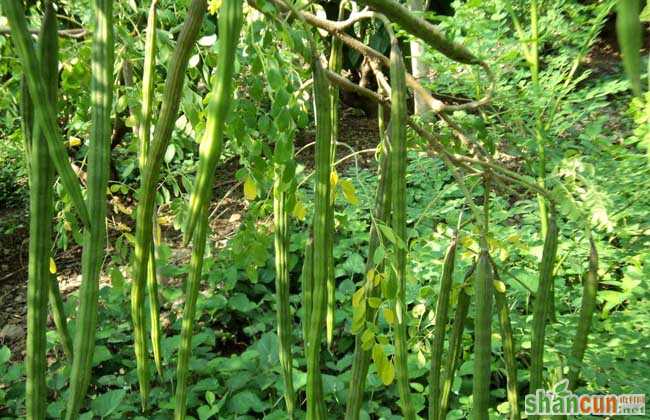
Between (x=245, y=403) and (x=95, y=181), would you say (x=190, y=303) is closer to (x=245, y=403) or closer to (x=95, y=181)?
(x=95, y=181)

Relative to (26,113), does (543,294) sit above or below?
below

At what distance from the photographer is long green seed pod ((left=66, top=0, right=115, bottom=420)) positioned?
0.55m

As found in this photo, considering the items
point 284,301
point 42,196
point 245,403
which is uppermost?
point 42,196

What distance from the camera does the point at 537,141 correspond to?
2047 mm

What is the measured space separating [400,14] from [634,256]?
1.44m

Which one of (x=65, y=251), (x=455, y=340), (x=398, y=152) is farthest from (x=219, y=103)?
(x=65, y=251)

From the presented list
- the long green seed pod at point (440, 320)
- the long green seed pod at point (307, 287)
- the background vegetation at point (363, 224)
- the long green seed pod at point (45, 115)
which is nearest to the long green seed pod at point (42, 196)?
the long green seed pod at point (45, 115)

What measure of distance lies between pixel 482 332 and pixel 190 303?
48 centimetres

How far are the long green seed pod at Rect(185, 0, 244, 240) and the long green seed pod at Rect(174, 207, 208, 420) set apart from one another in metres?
0.28

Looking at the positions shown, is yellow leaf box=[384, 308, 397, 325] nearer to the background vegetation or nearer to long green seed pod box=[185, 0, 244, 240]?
the background vegetation

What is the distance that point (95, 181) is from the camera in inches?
22.1

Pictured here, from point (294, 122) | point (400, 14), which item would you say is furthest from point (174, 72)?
point (294, 122)

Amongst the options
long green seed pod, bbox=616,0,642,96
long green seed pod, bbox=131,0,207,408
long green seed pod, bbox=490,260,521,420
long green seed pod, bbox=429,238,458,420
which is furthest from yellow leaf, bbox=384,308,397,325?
long green seed pod, bbox=616,0,642,96

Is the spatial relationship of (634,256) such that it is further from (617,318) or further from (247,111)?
(247,111)
